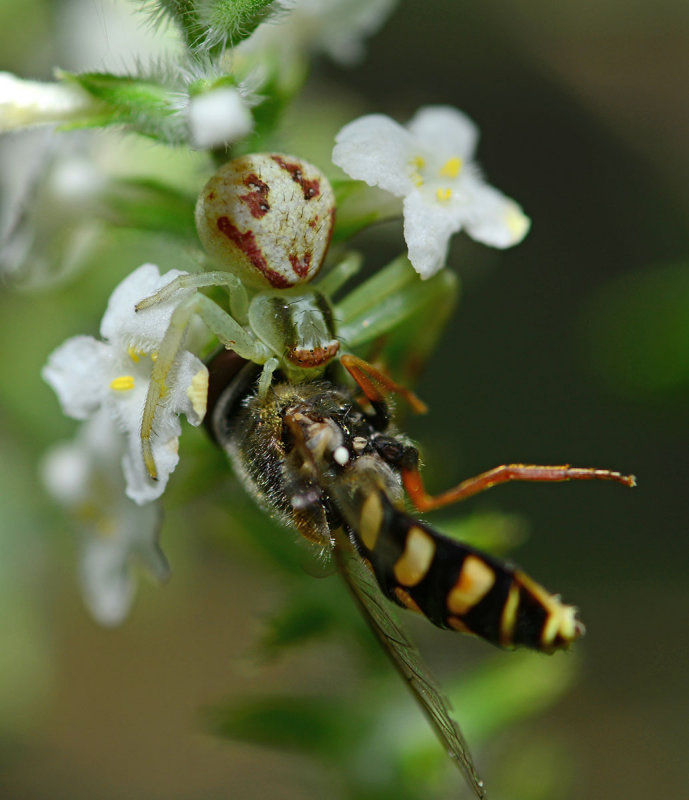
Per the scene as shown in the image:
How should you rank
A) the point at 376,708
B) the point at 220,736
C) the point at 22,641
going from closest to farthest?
1. the point at 220,736
2. the point at 376,708
3. the point at 22,641

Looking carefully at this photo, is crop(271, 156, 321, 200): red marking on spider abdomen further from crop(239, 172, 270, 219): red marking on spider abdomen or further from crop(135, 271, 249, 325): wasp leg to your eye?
crop(135, 271, 249, 325): wasp leg

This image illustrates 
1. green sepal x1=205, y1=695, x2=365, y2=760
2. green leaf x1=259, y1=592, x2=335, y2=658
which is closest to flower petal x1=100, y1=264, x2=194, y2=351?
green leaf x1=259, y1=592, x2=335, y2=658

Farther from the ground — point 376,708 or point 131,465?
point 131,465

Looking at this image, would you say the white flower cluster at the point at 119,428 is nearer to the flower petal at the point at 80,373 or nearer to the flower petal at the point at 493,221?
the flower petal at the point at 80,373

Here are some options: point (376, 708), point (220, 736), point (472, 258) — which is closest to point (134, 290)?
point (220, 736)

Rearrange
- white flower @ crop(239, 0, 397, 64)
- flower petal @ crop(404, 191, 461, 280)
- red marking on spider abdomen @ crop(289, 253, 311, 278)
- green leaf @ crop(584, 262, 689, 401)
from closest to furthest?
red marking on spider abdomen @ crop(289, 253, 311, 278) → flower petal @ crop(404, 191, 461, 280) → white flower @ crop(239, 0, 397, 64) → green leaf @ crop(584, 262, 689, 401)

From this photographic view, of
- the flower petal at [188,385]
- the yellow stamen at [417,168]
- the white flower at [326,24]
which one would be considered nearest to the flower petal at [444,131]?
the yellow stamen at [417,168]

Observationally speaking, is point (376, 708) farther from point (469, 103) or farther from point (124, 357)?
point (469, 103)
